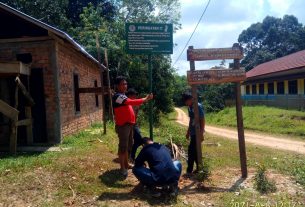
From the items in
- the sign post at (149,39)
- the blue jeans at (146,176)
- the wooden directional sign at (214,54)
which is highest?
the sign post at (149,39)

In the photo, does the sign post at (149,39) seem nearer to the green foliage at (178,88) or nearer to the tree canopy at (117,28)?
the tree canopy at (117,28)

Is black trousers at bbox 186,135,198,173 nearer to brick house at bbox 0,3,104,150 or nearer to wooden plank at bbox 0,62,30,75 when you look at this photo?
brick house at bbox 0,3,104,150

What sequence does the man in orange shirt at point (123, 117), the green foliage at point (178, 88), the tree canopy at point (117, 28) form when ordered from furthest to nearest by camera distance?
the green foliage at point (178, 88), the tree canopy at point (117, 28), the man in orange shirt at point (123, 117)

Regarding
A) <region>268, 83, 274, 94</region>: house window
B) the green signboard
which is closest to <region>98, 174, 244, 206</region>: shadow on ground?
the green signboard

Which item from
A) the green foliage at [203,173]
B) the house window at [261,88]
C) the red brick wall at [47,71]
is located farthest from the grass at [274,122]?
the red brick wall at [47,71]

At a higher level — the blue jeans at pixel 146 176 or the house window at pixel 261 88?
the house window at pixel 261 88

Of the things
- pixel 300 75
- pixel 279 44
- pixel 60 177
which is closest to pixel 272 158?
pixel 60 177

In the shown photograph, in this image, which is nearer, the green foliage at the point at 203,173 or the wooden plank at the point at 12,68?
the green foliage at the point at 203,173

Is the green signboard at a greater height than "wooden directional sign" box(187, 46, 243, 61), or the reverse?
the green signboard

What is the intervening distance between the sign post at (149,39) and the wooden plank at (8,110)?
10.4 ft

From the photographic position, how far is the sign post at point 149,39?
25.0 feet

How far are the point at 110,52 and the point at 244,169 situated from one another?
51.0 ft

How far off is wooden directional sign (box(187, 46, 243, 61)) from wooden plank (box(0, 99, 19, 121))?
4335 millimetres

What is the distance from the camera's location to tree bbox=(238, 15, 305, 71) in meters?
53.3
